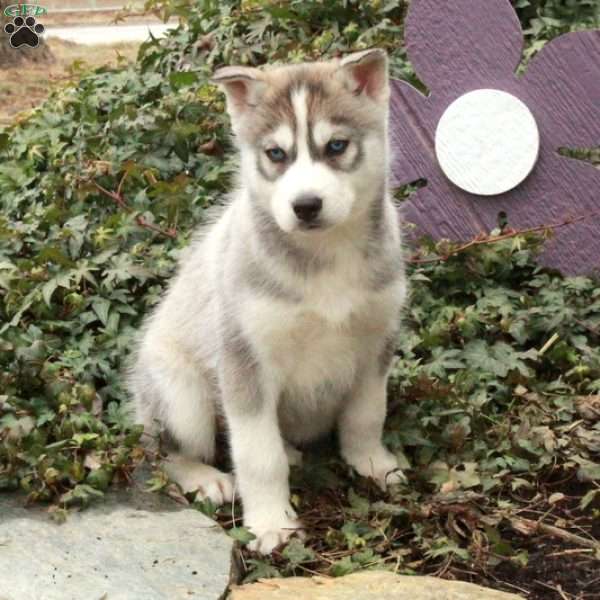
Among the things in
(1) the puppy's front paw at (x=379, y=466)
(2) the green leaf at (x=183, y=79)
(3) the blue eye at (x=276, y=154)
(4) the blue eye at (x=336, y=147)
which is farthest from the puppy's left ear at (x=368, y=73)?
(2) the green leaf at (x=183, y=79)

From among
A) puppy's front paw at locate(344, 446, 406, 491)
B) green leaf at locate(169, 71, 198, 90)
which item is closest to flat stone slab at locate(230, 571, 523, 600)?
puppy's front paw at locate(344, 446, 406, 491)

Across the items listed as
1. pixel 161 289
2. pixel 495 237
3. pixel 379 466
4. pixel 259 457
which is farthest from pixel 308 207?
pixel 495 237

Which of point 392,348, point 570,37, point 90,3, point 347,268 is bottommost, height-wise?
point 90,3

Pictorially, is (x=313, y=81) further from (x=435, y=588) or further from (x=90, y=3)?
(x=90, y=3)

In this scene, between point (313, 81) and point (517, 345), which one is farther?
point (517, 345)

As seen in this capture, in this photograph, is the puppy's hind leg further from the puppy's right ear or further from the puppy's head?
the puppy's right ear

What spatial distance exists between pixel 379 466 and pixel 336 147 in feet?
5.29

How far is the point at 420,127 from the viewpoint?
631 centimetres

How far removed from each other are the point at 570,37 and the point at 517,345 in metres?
1.87

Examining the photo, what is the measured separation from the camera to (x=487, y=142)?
6.12 m

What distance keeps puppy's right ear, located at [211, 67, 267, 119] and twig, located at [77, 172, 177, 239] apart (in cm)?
198

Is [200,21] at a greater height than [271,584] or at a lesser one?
greater

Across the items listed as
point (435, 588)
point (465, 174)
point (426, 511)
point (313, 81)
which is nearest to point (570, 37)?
point (465, 174)

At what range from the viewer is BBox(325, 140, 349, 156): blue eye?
4102 millimetres
